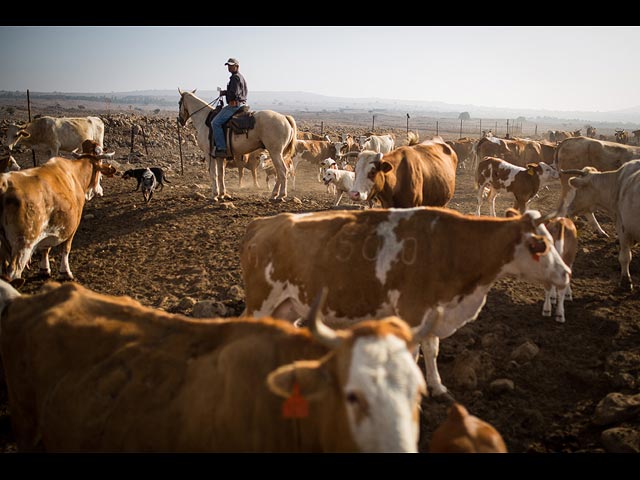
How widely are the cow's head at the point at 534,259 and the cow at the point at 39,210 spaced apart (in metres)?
6.55

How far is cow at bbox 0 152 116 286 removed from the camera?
21.9 ft

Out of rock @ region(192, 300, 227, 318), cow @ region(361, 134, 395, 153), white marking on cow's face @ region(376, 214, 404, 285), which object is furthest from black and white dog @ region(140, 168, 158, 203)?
cow @ region(361, 134, 395, 153)

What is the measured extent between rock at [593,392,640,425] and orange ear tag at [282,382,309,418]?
3.68 metres

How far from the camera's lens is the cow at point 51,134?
55.6 feet

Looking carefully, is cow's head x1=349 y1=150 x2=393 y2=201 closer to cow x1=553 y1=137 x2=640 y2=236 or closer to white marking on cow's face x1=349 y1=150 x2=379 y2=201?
white marking on cow's face x1=349 y1=150 x2=379 y2=201

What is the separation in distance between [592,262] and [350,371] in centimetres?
897

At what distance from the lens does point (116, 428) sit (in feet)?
9.79

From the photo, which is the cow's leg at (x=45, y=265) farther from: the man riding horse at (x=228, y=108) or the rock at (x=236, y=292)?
the man riding horse at (x=228, y=108)

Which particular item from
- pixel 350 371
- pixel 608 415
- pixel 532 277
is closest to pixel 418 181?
pixel 532 277

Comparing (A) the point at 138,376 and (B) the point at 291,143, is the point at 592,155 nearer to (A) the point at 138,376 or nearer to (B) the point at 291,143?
(B) the point at 291,143

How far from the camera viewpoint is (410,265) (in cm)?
471

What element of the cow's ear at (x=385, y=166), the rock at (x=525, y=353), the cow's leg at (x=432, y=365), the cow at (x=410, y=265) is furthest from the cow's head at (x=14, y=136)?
the rock at (x=525, y=353)
